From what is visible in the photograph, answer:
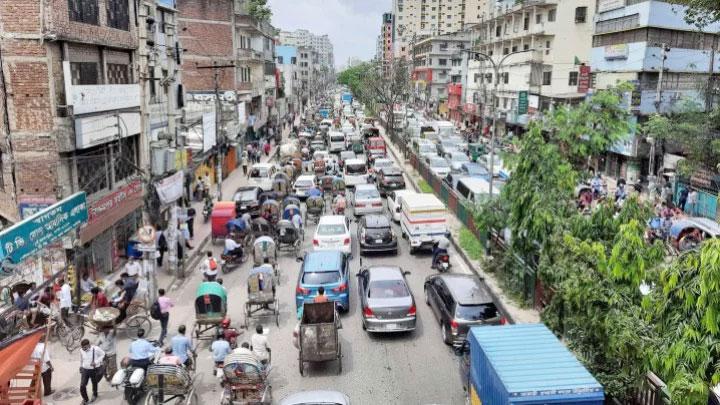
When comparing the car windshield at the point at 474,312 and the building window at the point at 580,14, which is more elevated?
the building window at the point at 580,14

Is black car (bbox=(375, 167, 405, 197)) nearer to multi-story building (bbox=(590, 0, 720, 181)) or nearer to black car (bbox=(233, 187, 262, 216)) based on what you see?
black car (bbox=(233, 187, 262, 216))

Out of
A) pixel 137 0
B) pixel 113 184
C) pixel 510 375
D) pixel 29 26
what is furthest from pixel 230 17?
pixel 510 375

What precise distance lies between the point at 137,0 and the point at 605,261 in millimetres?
19630

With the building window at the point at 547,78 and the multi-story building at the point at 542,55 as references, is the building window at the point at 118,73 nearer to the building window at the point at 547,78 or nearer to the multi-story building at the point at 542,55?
the multi-story building at the point at 542,55

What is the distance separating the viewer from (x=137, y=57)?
2295 centimetres

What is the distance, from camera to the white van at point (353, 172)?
118 ft

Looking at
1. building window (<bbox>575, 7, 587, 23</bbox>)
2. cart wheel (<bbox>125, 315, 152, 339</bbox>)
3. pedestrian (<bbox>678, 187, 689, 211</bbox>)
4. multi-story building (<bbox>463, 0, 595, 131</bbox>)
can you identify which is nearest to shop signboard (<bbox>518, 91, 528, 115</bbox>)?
multi-story building (<bbox>463, 0, 595, 131</bbox>)

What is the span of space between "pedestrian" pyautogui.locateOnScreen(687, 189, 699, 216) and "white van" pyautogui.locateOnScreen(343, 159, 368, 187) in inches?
674

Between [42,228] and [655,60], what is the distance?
35.2 m

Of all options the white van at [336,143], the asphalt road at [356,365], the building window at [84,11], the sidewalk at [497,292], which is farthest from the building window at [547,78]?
the building window at [84,11]

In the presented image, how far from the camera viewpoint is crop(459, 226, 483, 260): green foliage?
72.4 feet

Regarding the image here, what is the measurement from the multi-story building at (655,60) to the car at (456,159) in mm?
9992

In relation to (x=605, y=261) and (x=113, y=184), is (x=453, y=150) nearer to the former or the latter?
(x=113, y=184)

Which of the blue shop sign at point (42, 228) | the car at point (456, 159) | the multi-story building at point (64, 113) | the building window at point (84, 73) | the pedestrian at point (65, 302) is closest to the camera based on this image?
the blue shop sign at point (42, 228)
